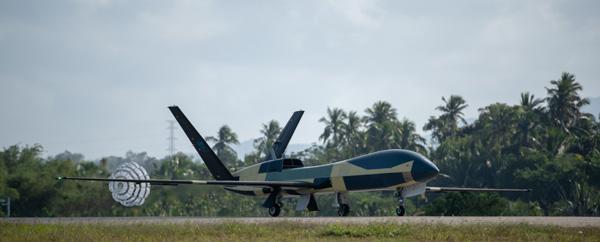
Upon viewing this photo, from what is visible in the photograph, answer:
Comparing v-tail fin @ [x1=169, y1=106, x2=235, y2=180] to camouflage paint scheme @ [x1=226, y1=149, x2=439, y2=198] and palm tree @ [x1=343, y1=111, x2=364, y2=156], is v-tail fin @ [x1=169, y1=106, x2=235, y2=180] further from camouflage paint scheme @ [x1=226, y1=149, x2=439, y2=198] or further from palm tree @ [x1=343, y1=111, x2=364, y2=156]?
palm tree @ [x1=343, y1=111, x2=364, y2=156]

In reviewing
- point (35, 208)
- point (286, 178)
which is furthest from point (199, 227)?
point (35, 208)

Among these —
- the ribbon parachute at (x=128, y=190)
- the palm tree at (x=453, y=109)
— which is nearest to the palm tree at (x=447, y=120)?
the palm tree at (x=453, y=109)

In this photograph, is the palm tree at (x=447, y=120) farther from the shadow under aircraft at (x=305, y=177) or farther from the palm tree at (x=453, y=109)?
the shadow under aircraft at (x=305, y=177)

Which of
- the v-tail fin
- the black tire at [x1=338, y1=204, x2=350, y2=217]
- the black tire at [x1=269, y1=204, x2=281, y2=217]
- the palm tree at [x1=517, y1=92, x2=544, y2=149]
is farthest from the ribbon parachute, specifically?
the palm tree at [x1=517, y1=92, x2=544, y2=149]

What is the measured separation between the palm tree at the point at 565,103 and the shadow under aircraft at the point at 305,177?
67.5 meters

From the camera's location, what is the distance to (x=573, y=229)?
79.6 feet

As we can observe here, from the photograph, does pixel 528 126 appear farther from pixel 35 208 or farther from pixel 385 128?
pixel 35 208

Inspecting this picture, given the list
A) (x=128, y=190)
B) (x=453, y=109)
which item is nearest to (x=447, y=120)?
(x=453, y=109)

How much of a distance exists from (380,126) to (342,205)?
79.0 meters

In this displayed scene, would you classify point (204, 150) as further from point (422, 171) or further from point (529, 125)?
point (529, 125)

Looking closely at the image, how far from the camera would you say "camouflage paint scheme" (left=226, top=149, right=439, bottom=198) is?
1403 inches

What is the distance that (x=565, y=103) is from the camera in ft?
348

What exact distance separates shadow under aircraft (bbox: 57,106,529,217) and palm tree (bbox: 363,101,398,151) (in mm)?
68453

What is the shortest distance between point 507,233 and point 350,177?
49.4 feet
